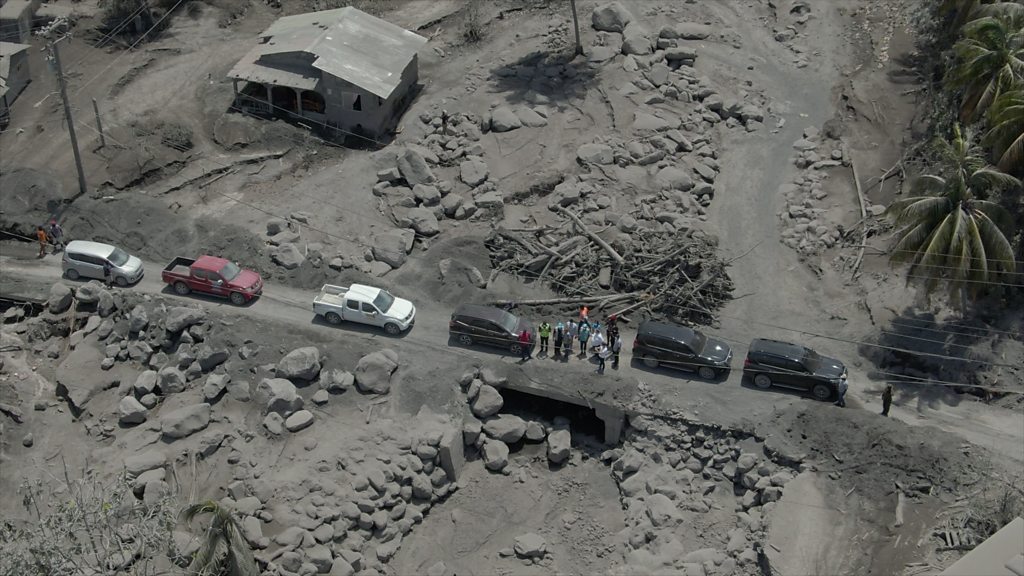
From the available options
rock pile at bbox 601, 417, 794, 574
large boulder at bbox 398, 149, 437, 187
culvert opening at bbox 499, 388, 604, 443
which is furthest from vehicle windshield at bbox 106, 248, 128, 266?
rock pile at bbox 601, 417, 794, 574

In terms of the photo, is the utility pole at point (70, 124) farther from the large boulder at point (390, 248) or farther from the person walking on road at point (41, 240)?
the large boulder at point (390, 248)

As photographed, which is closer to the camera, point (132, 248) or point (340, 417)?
point (340, 417)

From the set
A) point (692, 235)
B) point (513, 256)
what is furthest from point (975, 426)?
point (513, 256)

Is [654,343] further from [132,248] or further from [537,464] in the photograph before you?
[132,248]

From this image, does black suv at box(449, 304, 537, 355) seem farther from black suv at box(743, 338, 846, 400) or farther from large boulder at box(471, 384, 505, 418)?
black suv at box(743, 338, 846, 400)

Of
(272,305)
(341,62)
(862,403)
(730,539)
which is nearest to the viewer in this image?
(730,539)

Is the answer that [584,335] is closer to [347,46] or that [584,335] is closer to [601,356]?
[601,356]

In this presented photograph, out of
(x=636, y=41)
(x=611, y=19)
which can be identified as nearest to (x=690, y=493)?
(x=636, y=41)
